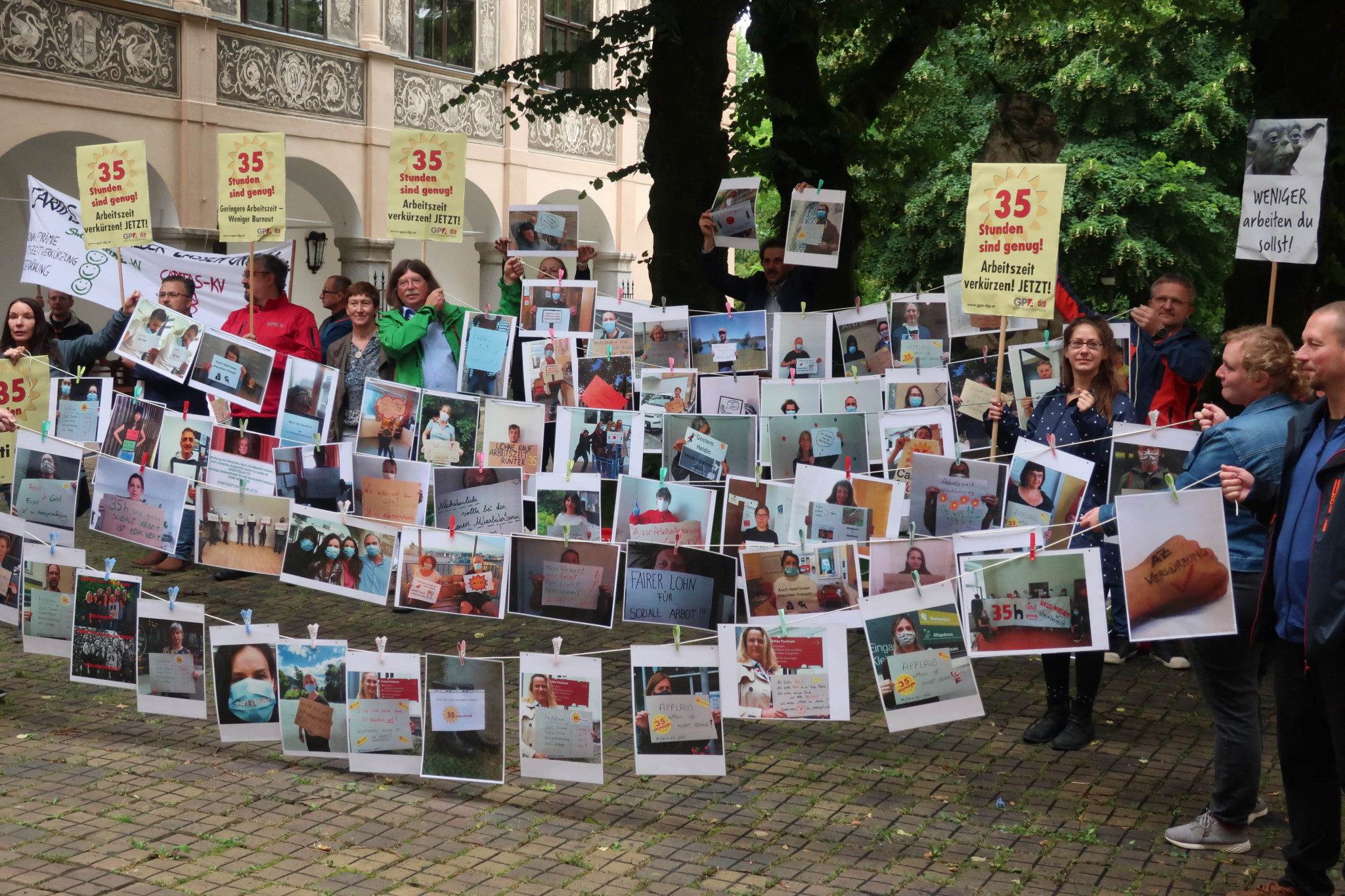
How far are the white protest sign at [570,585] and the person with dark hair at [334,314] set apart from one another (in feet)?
13.1

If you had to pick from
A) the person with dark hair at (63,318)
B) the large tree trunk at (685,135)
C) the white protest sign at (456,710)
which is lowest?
the white protest sign at (456,710)

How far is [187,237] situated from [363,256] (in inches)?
144

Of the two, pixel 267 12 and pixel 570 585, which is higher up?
pixel 267 12

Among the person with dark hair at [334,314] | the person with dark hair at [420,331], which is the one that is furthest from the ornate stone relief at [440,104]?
the person with dark hair at [420,331]

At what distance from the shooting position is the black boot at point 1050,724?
609 cm

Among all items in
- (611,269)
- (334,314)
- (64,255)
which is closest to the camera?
(64,255)

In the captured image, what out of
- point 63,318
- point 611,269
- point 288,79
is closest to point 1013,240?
point 63,318

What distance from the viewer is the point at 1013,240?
5984mm

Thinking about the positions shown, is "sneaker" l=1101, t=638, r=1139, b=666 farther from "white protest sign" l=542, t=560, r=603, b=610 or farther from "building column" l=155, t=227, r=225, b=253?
"building column" l=155, t=227, r=225, b=253

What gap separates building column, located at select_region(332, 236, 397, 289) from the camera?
834 inches

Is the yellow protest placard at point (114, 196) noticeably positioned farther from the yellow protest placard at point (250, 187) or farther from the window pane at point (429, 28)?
the window pane at point (429, 28)

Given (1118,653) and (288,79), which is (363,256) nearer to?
(288,79)

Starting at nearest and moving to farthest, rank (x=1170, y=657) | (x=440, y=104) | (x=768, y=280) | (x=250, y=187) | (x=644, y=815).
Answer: (x=644, y=815), (x=1170, y=657), (x=250, y=187), (x=768, y=280), (x=440, y=104)

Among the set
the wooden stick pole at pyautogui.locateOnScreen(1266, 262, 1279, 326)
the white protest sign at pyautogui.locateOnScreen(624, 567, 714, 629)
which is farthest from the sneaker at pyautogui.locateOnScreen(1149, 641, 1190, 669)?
the white protest sign at pyautogui.locateOnScreen(624, 567, 714, 629)
